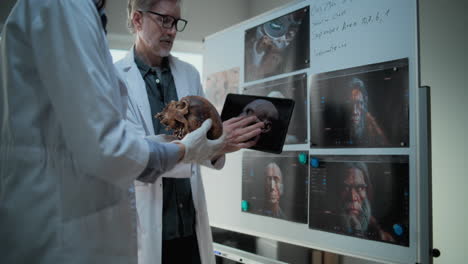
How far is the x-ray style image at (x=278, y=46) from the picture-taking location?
1.80 meters

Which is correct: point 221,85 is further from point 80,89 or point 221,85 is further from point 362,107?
point 80,89

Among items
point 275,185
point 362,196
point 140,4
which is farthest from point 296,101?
point 140,4

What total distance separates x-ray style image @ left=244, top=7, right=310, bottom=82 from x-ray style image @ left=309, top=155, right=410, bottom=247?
563mm

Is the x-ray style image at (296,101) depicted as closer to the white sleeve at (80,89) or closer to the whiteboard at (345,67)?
the whiteboard at (345,67)

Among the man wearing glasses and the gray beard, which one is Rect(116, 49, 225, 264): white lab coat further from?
the gray beard

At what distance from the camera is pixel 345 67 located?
158 centimetres

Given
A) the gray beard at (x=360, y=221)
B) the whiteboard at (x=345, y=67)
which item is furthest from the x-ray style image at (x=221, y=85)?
the gray beard at (x=360, y=221)

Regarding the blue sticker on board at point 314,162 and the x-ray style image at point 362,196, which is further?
the blue sticker on board at point 314,162

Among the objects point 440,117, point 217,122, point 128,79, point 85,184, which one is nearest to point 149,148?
point 85,184

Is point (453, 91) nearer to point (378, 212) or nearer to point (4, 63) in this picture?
point (378, 212)

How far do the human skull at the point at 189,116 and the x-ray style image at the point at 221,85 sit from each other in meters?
1.00

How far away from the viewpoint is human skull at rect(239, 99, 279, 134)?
1441 millimetres

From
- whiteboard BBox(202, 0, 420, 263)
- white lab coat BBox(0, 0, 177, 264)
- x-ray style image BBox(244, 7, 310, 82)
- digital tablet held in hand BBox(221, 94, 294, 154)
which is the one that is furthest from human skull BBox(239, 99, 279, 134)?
Result: white lab coat BBox(0, 0, 177, 264)

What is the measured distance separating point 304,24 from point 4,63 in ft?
4.72
